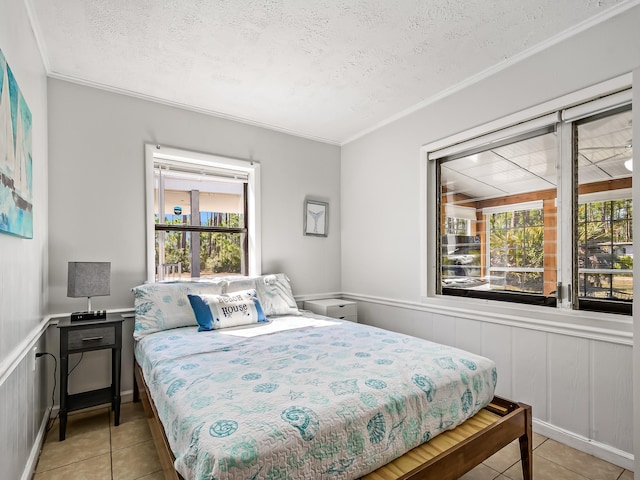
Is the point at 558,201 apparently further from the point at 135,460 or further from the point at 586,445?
the point at 135,460

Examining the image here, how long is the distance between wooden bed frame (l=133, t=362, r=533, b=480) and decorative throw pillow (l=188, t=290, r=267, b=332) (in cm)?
72

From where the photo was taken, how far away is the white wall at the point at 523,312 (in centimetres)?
201

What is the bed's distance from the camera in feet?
3.81

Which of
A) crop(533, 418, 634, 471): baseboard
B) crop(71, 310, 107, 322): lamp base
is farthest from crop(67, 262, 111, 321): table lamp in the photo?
crop(533, 418, 634, 471): baseboard

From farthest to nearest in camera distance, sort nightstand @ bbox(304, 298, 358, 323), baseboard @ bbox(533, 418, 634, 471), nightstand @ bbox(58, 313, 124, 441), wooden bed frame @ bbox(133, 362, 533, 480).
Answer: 1. nightstand @ bbox(304, 298, 358, 323)
2. nightstand @ bbox(58, 313, 124, 441)
3. baseboard @ bbox(533, 418, 634, 471)
4. wooden bed frame @ bbox(133, 362, 533, 480)

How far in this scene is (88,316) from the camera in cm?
252

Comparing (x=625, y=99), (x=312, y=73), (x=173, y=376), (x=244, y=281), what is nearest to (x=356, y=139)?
(x=312, y=73)

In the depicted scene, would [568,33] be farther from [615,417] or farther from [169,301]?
[169,301]

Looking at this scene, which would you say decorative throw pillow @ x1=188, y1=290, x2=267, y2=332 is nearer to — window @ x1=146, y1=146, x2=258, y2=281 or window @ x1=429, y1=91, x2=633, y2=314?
window @ x1=146, y1=146, x2=258, y2=281

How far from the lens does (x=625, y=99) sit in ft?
6.48

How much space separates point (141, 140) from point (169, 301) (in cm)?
144

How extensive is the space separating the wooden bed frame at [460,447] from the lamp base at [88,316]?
939 mm

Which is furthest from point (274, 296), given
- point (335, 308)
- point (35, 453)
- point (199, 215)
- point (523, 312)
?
point (523, 312)

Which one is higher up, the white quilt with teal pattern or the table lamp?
the table lamp
